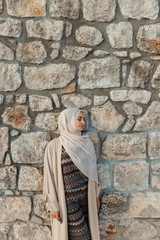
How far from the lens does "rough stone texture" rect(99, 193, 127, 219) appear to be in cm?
266

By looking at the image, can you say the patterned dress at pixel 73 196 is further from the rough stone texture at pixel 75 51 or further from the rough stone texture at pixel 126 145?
the rough stone texture at pixel 75 51

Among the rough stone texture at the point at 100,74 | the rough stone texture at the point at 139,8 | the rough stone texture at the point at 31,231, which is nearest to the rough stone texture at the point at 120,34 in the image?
the rough stone texture at the point at 139,8

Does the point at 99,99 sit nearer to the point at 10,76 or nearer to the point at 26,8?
the point at 10,76

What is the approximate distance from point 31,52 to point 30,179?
4.18 ft

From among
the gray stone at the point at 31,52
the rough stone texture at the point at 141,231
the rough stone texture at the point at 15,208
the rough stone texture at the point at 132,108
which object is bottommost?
the rough stone texture at the point at 141,231

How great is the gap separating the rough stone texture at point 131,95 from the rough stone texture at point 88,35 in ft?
1.73

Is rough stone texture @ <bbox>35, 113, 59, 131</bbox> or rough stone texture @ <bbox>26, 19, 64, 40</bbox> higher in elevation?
rough stone texture @ <bbox>26, 19, 64, 40</bbox>

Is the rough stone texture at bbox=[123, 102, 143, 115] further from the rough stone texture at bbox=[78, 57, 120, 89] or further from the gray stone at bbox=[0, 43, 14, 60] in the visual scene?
the gray stone at bbox=[0, 43, 14, 60]

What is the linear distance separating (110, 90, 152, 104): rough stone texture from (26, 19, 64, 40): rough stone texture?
2.57 ft

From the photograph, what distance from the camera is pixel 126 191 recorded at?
8.79 ft

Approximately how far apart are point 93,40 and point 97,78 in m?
0.38

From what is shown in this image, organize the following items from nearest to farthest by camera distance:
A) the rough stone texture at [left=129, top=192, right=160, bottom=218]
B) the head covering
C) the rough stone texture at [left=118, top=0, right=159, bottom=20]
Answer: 1. the head covering
2. the rough stone texture at [left=118, top=0, right=159, bottom=20]
3. the rough stone texture at [left=129, top=192, right=160, bottom=218]

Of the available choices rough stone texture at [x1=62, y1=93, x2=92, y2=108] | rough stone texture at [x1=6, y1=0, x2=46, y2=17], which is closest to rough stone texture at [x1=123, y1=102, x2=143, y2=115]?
rough stone texture at [x1=62, y1=93, x2=92, y2=108]

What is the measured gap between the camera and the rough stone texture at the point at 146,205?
2.65m
